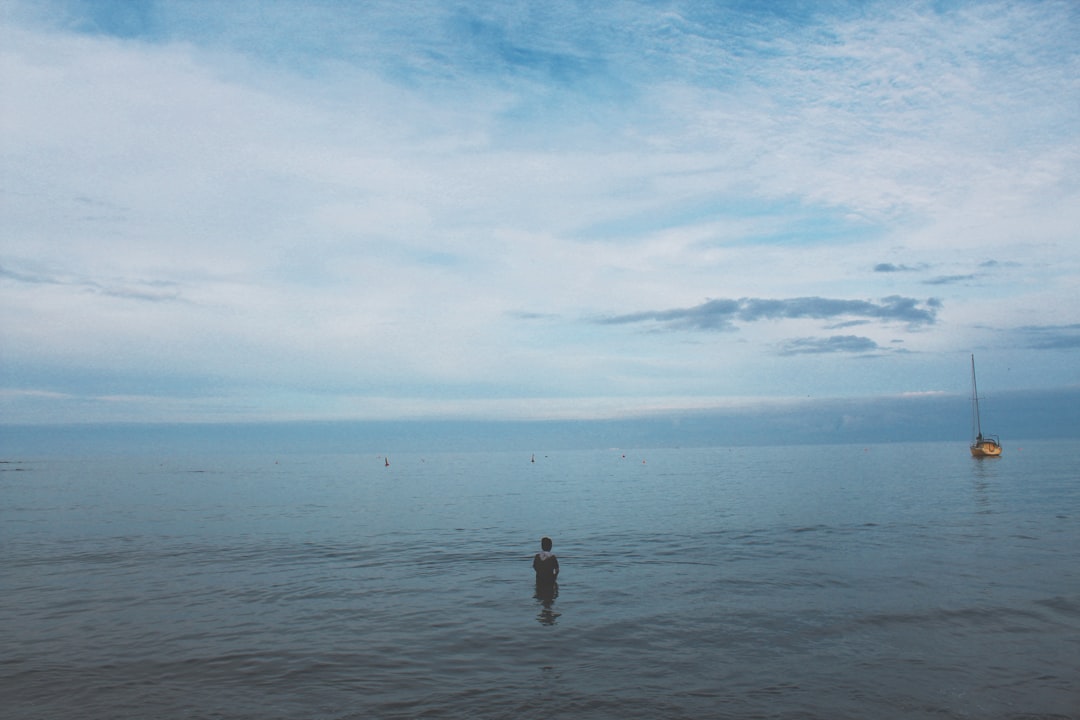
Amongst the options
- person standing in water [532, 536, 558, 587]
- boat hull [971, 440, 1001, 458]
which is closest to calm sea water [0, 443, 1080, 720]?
person standing in water [532, 536, 558, 587]

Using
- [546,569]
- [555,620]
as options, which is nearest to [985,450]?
[546,569]

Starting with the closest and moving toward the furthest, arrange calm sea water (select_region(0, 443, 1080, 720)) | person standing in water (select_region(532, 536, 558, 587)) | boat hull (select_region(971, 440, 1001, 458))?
calm sea water (select_region(0, 443, 1080, 720)), person standing in water (select_region(532, 536, 558, 587)), boat hull (select_region(971, 440, 1001, 458))

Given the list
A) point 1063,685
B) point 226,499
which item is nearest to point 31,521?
point 226,499

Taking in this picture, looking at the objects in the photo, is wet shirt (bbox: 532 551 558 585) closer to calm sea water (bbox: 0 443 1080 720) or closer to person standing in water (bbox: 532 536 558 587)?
person standing in water (bbox: 532 536 558 587)

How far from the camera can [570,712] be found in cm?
1617

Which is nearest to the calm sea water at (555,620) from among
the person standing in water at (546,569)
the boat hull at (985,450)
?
the person standing in water at (546,569)

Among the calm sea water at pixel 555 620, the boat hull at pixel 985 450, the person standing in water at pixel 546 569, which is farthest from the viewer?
the boat hull at pixel 985 450

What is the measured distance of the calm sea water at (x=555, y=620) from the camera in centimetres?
1705

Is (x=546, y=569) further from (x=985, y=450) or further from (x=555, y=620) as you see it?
(x=985, y=450)

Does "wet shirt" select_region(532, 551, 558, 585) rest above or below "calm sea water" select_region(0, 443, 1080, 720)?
above

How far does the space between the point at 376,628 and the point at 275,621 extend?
13.2 ft

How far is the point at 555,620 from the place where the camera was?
973 inches

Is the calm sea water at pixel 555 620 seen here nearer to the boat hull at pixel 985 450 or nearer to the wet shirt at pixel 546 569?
the wet shirt at pixel 546 569

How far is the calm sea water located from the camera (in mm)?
17047
